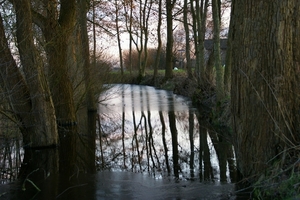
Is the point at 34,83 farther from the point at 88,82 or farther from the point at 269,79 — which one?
the point at 88,82

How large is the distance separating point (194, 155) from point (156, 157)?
880mm

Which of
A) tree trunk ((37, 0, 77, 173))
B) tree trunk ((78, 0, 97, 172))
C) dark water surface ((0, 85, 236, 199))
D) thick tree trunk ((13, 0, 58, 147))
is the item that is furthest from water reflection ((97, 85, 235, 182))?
thick tree trunk ((13, 0, 58, 147))

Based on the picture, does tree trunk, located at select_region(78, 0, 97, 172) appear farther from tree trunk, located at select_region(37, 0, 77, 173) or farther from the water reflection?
tree trunk, located at select_region(37, 0, 77, 173)

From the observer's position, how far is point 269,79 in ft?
18.7

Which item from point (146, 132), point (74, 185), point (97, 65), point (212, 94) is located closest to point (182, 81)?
point (212, 94)

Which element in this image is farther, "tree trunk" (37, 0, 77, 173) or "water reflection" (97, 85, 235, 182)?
"tree trunk" (37, 0, 77, 173)

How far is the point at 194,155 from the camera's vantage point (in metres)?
8.99

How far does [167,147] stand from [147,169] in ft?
7.16

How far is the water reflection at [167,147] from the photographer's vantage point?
7754 millimetres

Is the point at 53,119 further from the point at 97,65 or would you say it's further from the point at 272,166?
the point at 97,65

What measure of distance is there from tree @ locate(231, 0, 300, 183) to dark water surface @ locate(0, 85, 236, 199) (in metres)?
0.89

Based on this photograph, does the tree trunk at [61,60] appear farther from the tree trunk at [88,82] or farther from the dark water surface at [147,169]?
the dark water surface at [147,169]

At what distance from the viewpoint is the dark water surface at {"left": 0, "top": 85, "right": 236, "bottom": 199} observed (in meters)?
6.26

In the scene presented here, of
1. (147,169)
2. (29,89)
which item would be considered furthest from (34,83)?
(147,169)
